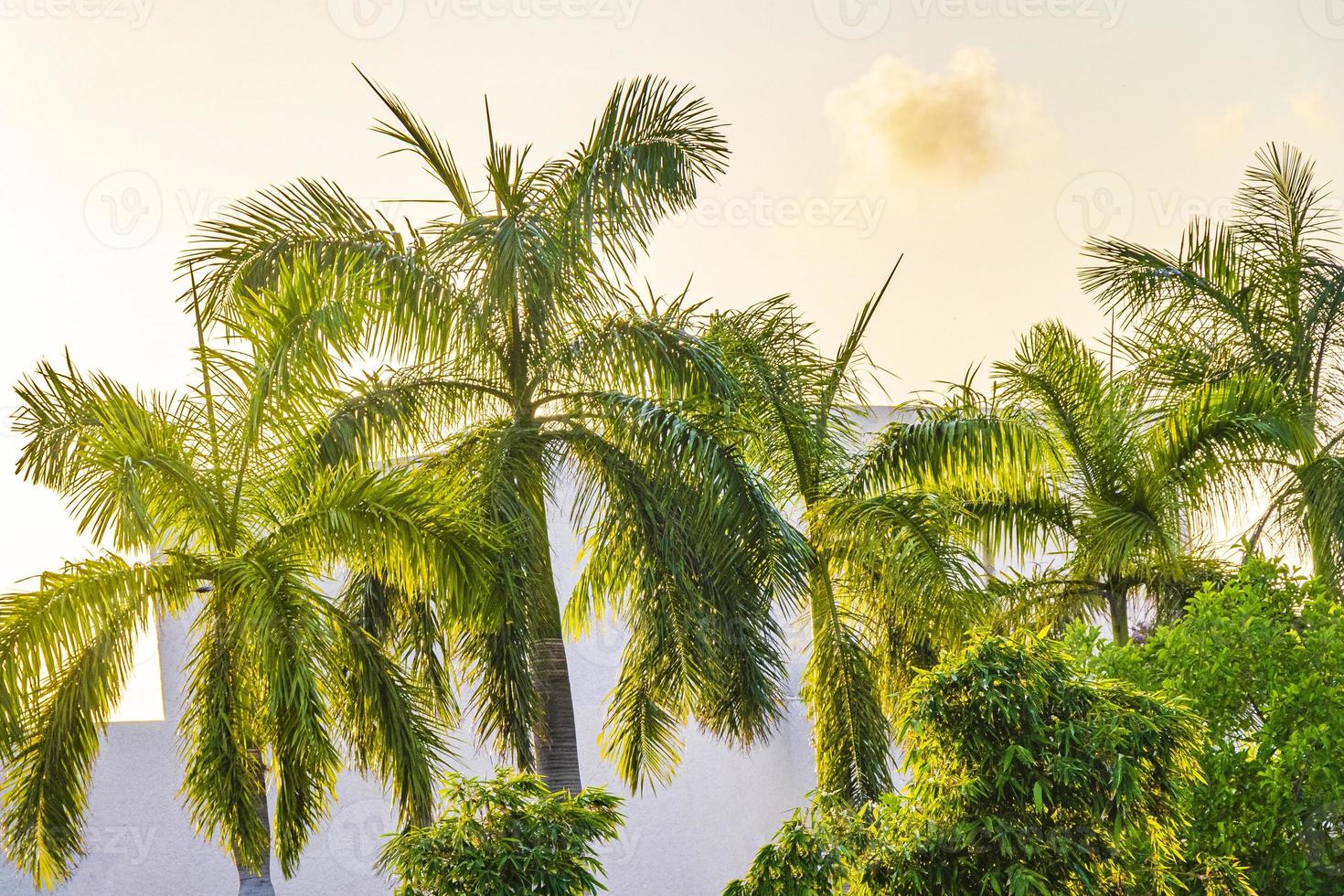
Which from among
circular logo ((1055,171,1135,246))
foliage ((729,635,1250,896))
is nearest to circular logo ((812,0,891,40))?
circular logo ((1055,171,1135,246))

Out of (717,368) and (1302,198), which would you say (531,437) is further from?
(1302,198)

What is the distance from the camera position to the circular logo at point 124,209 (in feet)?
43.0

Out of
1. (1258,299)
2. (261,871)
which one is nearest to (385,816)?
(261,871)

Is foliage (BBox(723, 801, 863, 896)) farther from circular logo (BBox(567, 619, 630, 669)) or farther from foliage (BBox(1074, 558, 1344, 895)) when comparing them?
circular logo (BBox(567, 619, 630, 669))

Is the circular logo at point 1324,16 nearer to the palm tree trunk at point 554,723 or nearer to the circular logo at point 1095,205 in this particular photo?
the circular logo at point 1095,205

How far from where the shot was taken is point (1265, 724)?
352 inches

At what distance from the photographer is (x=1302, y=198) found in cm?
1249

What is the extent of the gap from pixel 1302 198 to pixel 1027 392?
3.22m

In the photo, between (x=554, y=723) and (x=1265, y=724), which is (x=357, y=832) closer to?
(x=554, y=723)

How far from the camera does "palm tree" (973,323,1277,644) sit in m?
10.9

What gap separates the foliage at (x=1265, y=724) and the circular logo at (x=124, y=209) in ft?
30.5

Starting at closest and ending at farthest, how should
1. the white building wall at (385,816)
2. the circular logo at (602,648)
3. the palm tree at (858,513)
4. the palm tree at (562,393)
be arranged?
the palm tree at (562,393) < the palm tree at (858,513) < the white building wall at (385,816) < the circular logo at (602,648)

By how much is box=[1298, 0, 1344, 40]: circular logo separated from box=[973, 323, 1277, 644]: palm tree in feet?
15.2

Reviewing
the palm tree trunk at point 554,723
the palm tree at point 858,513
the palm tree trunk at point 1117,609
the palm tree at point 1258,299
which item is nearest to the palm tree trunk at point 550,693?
the palm tree trunk at point 554,723
